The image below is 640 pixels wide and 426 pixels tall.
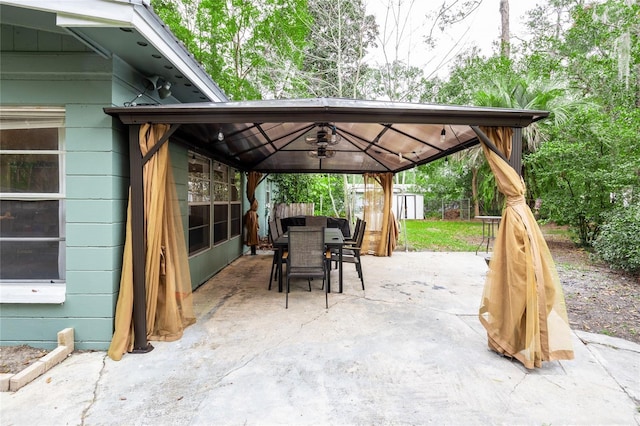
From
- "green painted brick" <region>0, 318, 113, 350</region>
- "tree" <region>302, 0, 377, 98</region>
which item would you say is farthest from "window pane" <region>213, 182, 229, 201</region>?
"tree" <region>302, 0, 377, 98</region>

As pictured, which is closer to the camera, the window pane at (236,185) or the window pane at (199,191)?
the window pane at (199,191)

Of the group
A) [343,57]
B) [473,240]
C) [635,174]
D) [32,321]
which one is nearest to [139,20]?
[32,321]

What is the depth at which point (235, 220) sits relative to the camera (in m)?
6.71

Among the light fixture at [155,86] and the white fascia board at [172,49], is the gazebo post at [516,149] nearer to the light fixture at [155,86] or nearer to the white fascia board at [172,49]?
the white fascia board at [172,49]

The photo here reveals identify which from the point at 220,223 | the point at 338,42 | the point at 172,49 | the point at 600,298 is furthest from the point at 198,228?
the point at 338,42

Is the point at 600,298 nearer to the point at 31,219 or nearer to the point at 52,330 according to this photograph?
the point at 52,330

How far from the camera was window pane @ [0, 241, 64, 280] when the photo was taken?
8.67ft

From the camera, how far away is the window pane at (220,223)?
5.36 metres

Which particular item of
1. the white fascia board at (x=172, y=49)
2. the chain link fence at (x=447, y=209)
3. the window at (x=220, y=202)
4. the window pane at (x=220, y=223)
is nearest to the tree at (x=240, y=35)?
the window at (x=220, y=202)

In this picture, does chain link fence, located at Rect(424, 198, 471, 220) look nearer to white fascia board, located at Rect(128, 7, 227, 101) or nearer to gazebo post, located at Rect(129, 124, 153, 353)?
white fascia board, located at Rect(128, 7, 227, 101)

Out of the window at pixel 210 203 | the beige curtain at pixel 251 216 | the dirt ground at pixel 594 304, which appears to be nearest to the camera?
the dirt ground at pixel 594 304

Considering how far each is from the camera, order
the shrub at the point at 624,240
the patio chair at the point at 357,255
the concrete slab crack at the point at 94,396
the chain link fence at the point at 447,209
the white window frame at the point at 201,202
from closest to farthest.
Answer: the concrete slab crack at the point at 94,396 < the white window frame at the point at 201,202 < the patio chair at the point at 357,255 < the shrub at the point at 624,240 < the chain link fence at the point at 447,209

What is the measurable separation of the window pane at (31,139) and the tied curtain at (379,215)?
233 inches

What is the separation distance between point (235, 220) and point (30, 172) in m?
4.16
